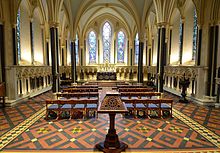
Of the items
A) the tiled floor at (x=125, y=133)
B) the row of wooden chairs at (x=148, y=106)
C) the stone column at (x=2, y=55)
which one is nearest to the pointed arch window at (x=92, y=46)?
the stone column at (x=2, y=55)

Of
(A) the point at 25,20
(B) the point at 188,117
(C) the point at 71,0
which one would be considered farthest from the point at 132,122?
(C) the point at 71,0

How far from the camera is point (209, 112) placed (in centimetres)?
688

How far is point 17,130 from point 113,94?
3.66 meters

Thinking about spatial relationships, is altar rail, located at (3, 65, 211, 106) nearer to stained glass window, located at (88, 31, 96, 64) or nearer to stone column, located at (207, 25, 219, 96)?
stone column, located at (207, 25, 219, 96)

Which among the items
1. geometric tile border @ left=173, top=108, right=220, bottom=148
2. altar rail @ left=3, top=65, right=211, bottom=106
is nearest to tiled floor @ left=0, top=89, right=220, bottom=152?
geometric tile border @ left=173, top=108, right=220, bottom=148

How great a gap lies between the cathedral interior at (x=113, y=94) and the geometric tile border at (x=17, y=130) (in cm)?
3

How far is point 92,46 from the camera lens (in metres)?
24.0

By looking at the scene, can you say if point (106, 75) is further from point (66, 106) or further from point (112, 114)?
point (112, 114)

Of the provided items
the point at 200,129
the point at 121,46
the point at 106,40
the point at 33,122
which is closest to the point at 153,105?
the point at 200,129

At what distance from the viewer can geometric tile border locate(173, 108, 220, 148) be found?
4.22 m

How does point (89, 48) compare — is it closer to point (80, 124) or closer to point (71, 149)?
point (80, 124)

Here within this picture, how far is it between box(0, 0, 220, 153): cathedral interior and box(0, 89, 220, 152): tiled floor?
0.09 feet

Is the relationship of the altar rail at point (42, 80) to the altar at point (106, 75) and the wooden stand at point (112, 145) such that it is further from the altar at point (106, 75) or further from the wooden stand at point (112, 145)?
the altar at point (106, 75)

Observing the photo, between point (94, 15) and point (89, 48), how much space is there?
204 inches
